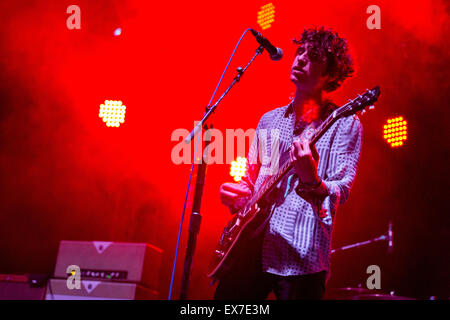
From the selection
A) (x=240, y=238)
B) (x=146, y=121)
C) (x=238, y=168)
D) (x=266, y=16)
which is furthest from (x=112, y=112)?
(x=240, y=238)

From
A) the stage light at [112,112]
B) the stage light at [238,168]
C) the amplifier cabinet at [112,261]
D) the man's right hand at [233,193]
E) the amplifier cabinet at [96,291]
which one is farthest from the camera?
the stage light at [112,112]

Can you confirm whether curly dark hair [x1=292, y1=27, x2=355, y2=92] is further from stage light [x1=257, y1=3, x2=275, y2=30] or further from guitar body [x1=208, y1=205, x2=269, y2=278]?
stage light [x1=257, y1=3, x2=275, y2=30]

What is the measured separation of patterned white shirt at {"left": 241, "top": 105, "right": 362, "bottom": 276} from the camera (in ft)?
5.66

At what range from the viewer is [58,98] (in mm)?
5973

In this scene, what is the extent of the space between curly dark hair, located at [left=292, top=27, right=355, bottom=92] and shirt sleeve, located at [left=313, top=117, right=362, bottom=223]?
0.35 m

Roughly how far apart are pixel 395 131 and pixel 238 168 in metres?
2.00

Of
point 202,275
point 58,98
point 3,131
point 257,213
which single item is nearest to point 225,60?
point 58,98

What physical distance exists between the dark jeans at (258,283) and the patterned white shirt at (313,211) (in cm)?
4

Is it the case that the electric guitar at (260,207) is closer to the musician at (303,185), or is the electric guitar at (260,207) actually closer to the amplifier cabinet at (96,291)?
the musician at (303,185)

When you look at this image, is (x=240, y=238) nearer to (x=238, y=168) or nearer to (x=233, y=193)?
(x=233, y=193)

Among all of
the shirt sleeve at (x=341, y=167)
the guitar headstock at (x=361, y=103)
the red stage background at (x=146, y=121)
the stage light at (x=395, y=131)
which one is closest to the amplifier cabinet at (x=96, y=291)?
the red stage background at (x=146, y=121)

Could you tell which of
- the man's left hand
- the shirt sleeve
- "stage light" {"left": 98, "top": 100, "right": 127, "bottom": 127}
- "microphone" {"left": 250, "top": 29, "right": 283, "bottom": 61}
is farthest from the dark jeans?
"stage light" {"left": 98, "top": 100, "right": 127, "bottom": 127}

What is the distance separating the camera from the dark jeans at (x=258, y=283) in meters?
1.69
